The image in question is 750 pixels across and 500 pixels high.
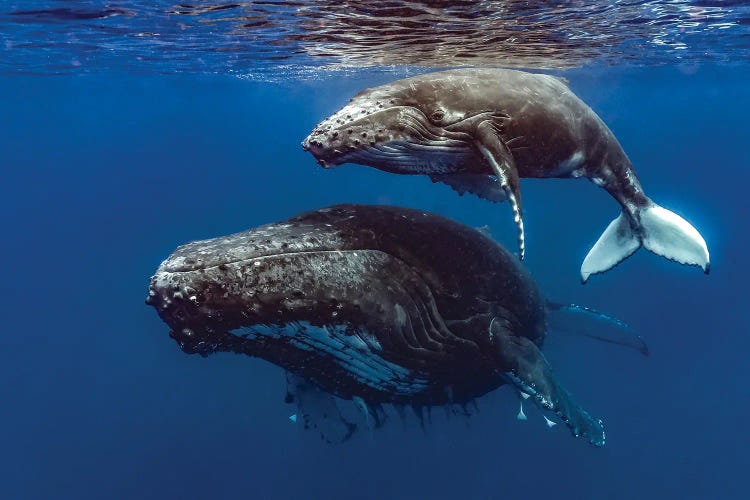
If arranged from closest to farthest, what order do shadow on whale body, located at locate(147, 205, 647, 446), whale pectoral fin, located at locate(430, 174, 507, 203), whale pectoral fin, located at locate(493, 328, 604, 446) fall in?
1. shadow on whale body, located at locate(147, 205, 647, 446)
2. whale pectoral fin, located at locate(493, 328, 604, 446)
3. whale pectoral fin, located at locate(430, 174, 507, 203)

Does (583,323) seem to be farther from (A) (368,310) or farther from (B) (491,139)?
(A) (368,310)

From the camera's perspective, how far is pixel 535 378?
22.7ft

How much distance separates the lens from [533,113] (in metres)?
6.38

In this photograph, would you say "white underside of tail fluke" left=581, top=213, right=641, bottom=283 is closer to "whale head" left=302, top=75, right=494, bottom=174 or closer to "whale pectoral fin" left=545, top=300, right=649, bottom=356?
"whale pectoral fin" left=545, top=300, right=649, bottom=356

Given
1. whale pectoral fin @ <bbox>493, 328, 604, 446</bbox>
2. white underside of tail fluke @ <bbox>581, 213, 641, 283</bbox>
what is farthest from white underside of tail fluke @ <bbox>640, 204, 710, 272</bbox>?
whale pectoral fin @ <bbox>493, 328, 604, 446</bbox>

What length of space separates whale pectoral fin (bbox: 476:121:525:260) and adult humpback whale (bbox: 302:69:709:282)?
0.01 meters

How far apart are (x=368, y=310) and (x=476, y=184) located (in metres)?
2.83

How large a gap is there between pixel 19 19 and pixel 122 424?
2368 cm

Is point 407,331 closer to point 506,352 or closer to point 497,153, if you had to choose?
point 506,352

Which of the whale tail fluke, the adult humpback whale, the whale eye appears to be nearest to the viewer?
the adult humpback whale

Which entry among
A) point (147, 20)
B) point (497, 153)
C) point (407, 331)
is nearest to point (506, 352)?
point (407, 331)

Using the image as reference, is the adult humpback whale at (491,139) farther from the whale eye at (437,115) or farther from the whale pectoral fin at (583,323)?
the whale pectoral fin at (583,323)

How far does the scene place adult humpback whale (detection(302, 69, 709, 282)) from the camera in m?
5.37

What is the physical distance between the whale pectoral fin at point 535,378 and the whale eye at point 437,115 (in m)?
2.70
